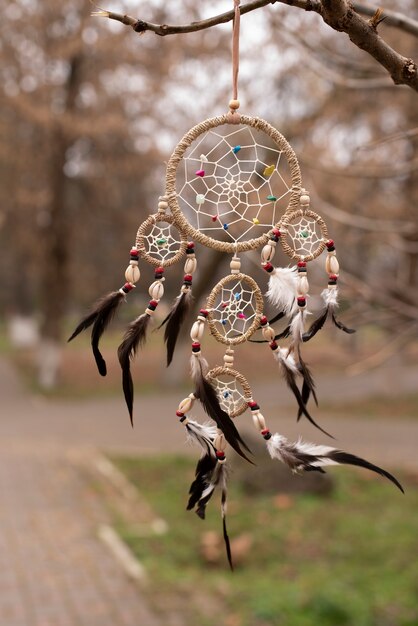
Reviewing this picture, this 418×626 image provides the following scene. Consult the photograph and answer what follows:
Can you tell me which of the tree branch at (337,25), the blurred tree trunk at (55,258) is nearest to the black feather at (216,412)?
the tree branch at (337,25)

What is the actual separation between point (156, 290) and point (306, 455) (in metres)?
0.42

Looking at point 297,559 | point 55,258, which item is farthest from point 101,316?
point 55,258

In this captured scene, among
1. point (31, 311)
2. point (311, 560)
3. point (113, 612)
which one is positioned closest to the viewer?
point (113, 612)

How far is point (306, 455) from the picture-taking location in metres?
1.48

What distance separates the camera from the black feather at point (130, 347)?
1473 millimetres

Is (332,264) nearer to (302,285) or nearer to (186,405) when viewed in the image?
(302,285)

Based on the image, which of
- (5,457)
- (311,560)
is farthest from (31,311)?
(311,560)

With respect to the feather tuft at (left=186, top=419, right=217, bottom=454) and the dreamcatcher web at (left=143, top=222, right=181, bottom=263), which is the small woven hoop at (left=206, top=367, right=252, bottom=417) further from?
the dreamcatcher web at (left=143, top=222, right=181, bottom=263)

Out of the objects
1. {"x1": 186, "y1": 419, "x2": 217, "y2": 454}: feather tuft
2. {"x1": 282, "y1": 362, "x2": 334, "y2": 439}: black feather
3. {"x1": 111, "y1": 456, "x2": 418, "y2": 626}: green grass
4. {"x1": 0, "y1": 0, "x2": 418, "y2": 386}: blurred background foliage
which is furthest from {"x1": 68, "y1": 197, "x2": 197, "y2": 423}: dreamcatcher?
{"x1": 0, "y1": 0, "x2": 418, "y2": 386}: blurred background foliage

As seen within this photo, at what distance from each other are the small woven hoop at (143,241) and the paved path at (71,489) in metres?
4.94

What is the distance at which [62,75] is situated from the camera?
16.7 meters

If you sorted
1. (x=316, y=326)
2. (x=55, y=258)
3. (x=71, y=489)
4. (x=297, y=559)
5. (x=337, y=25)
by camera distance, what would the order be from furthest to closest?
(x=55, y=258) → (x=71, y=489) → (x=297, y=559) → (x=316, y=326) → (x=337, y=25)

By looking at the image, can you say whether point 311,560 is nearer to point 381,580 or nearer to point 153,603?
point 381,580

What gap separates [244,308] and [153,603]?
5.09 meters
